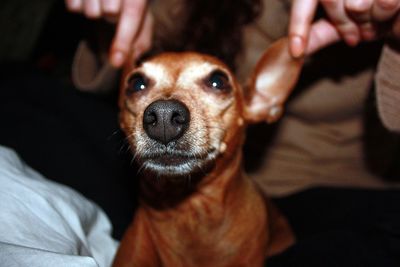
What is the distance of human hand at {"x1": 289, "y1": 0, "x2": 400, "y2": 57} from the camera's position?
1450 mm

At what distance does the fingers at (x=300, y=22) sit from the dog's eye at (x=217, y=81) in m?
0.32

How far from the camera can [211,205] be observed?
65.2 inches

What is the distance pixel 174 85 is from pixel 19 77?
4.85ft

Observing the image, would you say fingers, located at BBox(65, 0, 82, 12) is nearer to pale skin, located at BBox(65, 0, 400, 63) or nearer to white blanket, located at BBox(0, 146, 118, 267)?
pale skin, located at BBox(65, 0, 400, 63)

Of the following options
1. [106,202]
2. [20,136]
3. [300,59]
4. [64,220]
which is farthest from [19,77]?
[300,59]

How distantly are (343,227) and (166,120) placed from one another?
100 centimetres

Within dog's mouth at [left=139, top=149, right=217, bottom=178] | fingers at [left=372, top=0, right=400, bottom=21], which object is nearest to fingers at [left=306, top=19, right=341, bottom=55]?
fingers at [left=372, top=0, right=400, bottom=21]

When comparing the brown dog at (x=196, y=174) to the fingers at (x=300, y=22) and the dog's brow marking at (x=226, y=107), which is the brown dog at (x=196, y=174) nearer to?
the dog's brow marking at (x=226, y=107)

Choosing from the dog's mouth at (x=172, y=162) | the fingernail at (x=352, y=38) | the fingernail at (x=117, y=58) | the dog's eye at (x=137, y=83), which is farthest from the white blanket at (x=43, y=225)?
the fingernail at (x=352, y=38)

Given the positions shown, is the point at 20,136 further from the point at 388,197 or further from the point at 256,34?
the point at 388,197

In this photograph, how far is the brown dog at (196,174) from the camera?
4.88 feet

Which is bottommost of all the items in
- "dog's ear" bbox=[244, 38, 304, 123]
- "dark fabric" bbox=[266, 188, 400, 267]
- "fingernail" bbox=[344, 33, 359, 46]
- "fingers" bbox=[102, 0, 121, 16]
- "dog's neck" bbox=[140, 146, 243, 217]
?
"dark fabric" bbox=[266, 188, 400, 267]

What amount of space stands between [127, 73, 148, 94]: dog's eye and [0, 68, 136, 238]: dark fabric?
0.67 ft

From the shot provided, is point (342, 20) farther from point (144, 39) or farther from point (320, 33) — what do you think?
point (144, 39)
